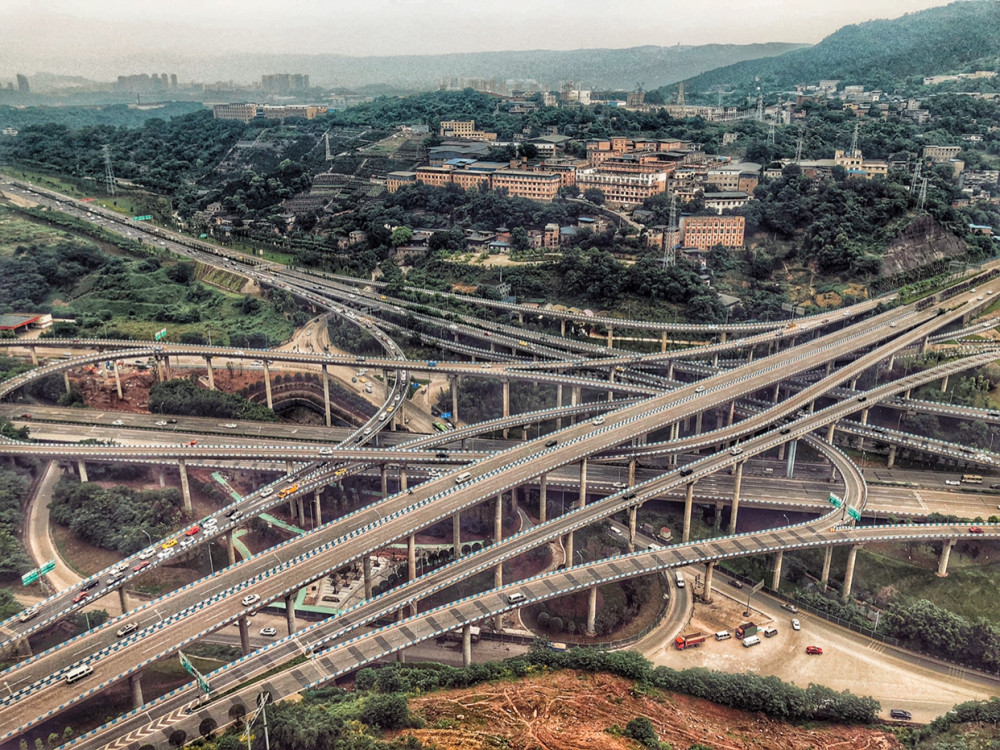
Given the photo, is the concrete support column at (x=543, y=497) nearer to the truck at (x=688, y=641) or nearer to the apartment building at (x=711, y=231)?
the truck at (x=688, y=641)

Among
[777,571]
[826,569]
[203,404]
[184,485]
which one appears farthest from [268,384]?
[826,569]

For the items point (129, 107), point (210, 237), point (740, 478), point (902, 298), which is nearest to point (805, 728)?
point (740, 478)

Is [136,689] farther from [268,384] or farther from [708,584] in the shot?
[268,384]

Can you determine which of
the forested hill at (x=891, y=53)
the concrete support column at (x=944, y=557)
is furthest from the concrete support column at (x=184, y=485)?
the forested hill at (x=891, y=53)

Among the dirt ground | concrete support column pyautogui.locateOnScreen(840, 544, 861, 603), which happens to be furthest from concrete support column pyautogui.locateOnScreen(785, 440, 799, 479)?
the dirt ground

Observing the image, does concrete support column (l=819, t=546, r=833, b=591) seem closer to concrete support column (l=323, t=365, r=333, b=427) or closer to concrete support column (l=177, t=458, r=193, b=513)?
concrete support column (l=177, t=458, r=193, b=513)
